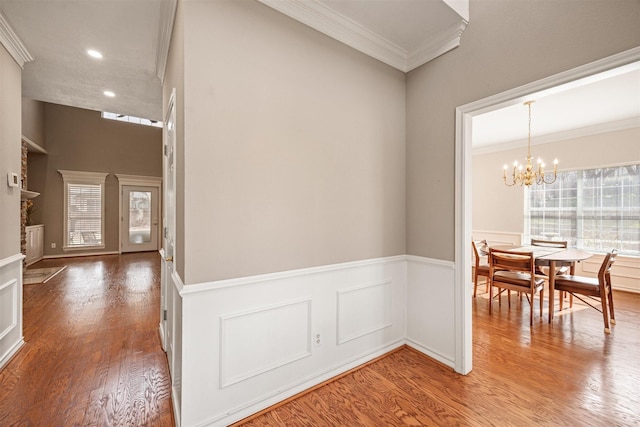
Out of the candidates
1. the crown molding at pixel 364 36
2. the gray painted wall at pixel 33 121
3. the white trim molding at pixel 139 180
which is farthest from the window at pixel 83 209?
the crown molding at pixel 364 36

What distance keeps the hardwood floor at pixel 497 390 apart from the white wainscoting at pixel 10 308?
244 centimetres

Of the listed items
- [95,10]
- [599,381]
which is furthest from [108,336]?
[599,381]

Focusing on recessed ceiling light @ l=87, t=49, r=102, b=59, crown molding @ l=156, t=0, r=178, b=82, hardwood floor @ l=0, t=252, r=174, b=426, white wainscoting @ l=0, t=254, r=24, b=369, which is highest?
recessed ceiling light @ l=87, t=49, r=102, b=59

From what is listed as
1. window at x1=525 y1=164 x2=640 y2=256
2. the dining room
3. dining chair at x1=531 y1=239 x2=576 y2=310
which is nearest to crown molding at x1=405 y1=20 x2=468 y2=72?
the dining room

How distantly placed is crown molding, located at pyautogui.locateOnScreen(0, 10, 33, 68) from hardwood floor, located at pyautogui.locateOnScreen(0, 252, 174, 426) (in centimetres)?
279

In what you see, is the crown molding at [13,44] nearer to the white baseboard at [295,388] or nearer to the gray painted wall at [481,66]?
the white baseboard at [295,388]

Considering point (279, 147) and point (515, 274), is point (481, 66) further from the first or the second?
point (515, 274)

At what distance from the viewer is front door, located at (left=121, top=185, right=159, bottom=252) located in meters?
8.33

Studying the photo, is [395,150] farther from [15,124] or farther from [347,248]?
[15,124]

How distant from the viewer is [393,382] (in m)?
2.14

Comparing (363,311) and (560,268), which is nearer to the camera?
(363,311)

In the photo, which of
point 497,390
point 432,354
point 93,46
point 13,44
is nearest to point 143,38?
point 93,46

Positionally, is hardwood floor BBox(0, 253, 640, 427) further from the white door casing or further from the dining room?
the white door casing

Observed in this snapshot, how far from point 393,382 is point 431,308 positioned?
75 centimetres
